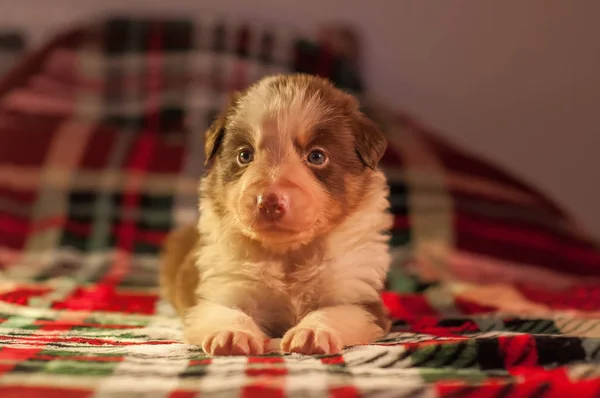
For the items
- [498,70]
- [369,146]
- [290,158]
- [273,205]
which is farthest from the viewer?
[498,70]

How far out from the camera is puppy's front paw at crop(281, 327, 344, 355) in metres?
1.40

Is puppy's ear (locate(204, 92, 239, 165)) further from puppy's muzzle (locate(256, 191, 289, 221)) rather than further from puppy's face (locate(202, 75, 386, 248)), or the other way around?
puppy's muzzle (locate(256, 191, 289, 221))

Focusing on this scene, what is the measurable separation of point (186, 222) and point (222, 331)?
1604 mm

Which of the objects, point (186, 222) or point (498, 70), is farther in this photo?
point (498, 70)

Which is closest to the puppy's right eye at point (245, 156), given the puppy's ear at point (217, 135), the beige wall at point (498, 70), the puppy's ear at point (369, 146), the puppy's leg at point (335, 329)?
the puppy's ear at point (217, 135)

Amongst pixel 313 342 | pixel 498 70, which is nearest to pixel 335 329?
pixel 313 342

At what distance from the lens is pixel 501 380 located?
1.23 meters

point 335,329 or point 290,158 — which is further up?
point 290,158

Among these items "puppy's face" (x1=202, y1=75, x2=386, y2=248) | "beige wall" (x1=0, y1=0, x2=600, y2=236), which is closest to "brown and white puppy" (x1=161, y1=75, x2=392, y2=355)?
"puppy's face" (x1=202, y1=75, x2=386, y2=248)

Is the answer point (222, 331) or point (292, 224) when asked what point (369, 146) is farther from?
point (222, 331)

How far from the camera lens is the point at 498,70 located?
3.91 meters

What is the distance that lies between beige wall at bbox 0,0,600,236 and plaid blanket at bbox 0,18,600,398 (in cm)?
27

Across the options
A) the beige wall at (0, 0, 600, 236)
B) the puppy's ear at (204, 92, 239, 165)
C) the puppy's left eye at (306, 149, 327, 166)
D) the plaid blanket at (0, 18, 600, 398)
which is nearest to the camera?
the plaid blanket at (0, 18, 600, 398)

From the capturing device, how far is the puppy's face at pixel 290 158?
1.44 meters
